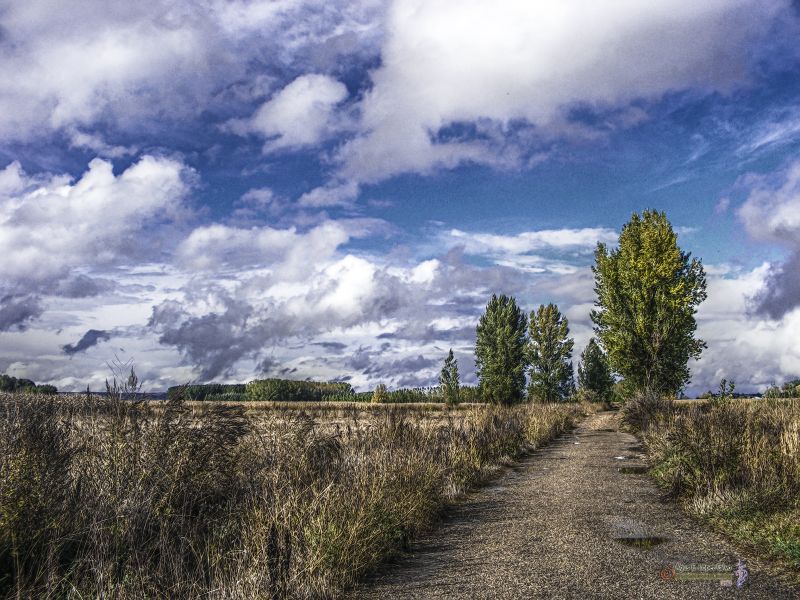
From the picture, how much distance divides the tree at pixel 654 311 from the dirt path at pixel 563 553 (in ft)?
66.3

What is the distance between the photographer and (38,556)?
523cm

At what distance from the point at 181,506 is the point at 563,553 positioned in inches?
177

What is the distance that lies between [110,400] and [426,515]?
4642 millimetres

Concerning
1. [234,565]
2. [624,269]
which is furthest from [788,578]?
[624,269]

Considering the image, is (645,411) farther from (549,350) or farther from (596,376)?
(596,376)

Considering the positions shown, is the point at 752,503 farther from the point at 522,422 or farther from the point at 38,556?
the point at 522,422

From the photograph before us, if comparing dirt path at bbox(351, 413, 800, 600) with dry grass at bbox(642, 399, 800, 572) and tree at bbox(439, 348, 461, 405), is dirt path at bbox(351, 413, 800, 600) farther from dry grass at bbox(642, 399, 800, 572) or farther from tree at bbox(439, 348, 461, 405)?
tree at bbox(439, 348, 461, 405)

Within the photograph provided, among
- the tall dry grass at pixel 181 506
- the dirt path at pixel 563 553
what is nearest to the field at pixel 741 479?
the dirt path at pixel 563 553

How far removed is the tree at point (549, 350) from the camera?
187 ft

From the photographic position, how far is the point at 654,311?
99.0 feet

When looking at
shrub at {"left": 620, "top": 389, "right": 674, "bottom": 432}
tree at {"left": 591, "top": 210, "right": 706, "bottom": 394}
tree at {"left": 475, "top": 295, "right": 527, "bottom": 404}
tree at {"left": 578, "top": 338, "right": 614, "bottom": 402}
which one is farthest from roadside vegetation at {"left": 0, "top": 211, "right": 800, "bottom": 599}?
tree at {"left": 578, "top": 338, "right": 614, "bottom": 402}

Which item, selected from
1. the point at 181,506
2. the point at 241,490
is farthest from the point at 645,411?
the point at 181,506

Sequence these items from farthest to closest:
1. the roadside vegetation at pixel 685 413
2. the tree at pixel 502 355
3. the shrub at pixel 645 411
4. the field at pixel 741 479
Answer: the tree at pixel 502 355, the shrub at pixel 645 411, the roadside vegetation at pixel 685 413, the field at pixel 741 479

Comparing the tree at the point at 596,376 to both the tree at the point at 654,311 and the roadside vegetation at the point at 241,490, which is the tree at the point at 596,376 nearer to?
the tree at the point at 654,311
